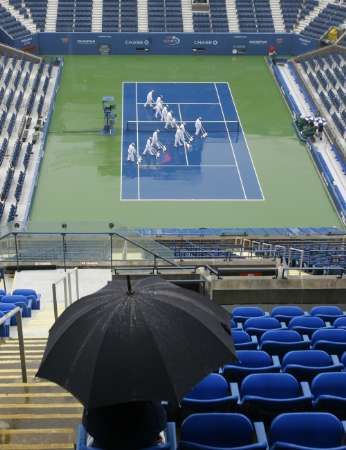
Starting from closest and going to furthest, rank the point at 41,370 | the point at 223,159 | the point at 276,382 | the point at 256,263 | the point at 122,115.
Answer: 1. the point at 41,370
2. the point at 276,382
3. the point at 256,263
4. the point at 223,159
5. the point at 122,115

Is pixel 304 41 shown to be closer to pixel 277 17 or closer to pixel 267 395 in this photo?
pixel 277 17

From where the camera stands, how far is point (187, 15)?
35.3 metres

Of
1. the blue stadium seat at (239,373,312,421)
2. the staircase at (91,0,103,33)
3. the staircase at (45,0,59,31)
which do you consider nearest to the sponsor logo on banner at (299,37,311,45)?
the staircase at (91,0,103,33)

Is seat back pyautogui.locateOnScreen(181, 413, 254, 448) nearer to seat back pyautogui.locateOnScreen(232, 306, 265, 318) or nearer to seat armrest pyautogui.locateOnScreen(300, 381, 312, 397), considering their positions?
seat armrest pyautogui.locateOnScreen(300, 381, 312, 397)

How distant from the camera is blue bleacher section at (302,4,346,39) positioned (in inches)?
1324

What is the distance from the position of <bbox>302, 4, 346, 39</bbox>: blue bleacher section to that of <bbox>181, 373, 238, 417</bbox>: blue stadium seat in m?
29.8

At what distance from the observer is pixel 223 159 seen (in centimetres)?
2334

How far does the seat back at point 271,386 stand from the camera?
6.21 meters

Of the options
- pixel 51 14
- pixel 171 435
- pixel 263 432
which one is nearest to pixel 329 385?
pixel 263 432

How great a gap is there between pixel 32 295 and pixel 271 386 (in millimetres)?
5517

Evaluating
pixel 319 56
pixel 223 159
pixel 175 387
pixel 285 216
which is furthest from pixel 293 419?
pixel 319 56

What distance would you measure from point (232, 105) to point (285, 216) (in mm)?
9173

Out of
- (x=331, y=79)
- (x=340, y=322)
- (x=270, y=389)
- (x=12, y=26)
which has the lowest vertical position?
(x=270, y=389)

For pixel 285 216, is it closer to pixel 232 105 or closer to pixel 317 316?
Result: pixel 232 105
